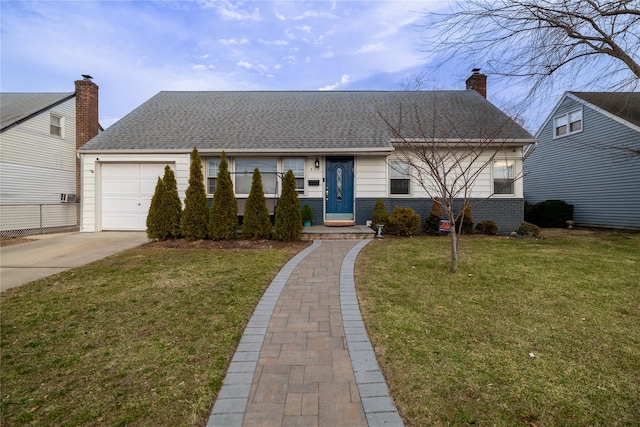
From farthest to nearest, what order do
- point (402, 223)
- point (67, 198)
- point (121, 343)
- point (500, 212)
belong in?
1. point (67, 198)
2. point (500, 212)
3. point (402, 223)
4. point (121, 343)

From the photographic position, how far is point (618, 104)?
13102 mm

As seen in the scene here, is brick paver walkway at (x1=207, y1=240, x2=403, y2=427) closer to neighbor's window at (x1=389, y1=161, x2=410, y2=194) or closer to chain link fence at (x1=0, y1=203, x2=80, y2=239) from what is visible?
neighbor's window at (x1=389, y1=161, x2=410, y2=194)

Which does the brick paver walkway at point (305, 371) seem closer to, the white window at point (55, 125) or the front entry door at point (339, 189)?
the front entry door at point (339, 189)

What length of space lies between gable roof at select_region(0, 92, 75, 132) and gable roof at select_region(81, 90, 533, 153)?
461 centimetres

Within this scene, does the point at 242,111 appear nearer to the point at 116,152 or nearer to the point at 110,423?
the point at 116,152

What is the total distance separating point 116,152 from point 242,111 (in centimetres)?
509

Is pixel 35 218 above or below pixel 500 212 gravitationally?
below

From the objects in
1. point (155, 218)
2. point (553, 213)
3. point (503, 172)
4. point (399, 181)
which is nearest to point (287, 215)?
point (155, 218)

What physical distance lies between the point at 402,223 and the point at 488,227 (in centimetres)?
340

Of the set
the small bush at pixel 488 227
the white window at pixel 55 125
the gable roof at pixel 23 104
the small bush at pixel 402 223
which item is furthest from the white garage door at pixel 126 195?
the small bush at pixel 488 227

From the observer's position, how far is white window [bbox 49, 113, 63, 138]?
45.9 feet

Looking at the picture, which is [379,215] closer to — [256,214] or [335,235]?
[335,235]

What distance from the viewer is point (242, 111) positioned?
13.0m

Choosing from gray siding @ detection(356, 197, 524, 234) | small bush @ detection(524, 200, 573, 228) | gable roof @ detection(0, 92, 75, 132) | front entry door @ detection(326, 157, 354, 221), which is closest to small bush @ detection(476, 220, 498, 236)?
gray siding @ detection(356, 197, 524, 234)
